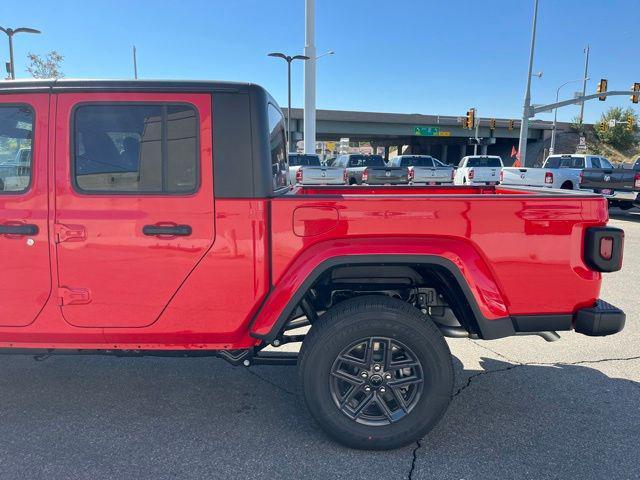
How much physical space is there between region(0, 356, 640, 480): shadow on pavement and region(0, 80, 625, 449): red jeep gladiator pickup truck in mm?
332

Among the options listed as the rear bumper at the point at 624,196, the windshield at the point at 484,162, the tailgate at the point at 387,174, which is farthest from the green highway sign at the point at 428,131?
the rear bumper at the point at 624,196

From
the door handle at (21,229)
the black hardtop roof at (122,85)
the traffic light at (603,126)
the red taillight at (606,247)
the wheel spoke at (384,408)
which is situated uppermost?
the traffic light at (603,126)

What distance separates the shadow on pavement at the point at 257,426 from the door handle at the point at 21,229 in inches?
49.1

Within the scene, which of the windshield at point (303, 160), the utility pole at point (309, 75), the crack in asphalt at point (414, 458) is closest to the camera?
the crack in asphalt at point (414, 458)

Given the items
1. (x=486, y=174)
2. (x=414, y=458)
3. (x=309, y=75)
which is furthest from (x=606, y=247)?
(x=309, y=75)

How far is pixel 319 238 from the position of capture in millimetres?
2523

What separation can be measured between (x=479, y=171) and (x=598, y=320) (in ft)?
61.5

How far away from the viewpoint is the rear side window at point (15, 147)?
101 inches

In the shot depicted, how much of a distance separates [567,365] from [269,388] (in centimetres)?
247

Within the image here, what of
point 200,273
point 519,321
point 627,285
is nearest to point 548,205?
point 519,321

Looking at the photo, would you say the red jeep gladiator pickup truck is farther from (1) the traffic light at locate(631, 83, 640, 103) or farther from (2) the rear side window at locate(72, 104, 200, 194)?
(1) the traffic light at locate(631, 83, 640, 103)

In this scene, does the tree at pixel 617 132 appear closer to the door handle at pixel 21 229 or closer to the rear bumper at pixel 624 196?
the rear bumper at pixel 624 196

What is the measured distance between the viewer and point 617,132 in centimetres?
5662

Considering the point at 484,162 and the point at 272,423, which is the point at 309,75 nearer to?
the point at 484,162
